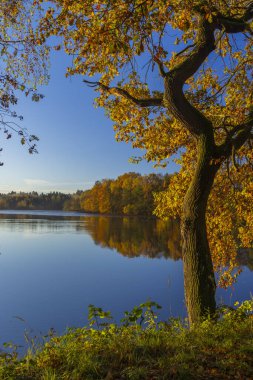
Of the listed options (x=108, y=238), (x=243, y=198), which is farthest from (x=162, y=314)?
(x=108, y=238)

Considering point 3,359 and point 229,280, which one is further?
point 229,280

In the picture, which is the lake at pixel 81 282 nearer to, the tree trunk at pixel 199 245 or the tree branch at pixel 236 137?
the tree trunk at pixel 199 245

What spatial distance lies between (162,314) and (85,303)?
406 centimetres

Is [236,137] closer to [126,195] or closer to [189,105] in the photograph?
[189,105]

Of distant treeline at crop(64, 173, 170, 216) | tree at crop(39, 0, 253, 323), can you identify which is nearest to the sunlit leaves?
tree at crop(39, 0, 253, 323)

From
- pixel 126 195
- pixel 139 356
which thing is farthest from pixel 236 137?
pixel 126 195

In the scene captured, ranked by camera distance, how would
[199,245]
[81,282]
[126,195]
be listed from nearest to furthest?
[199,245]
[81,282]
[126,195]

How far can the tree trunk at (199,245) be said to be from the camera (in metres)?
6.54

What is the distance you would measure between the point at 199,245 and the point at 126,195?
10000 cm

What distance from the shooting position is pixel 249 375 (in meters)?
3.90

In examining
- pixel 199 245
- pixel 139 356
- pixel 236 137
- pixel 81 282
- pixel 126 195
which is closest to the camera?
pixel 139 356

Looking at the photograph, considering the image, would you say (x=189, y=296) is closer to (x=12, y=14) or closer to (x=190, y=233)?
(x=190, y=233)

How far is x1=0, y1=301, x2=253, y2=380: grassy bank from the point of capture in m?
3.87

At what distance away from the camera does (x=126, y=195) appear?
106625mm
